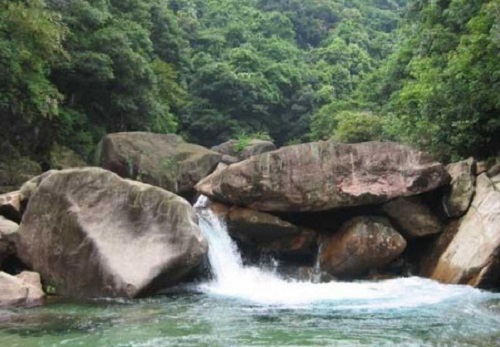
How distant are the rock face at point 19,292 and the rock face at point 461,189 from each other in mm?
10631

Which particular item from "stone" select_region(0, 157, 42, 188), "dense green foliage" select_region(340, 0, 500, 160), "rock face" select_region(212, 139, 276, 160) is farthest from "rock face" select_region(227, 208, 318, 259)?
"rock face" select_region(212, 139, 276, 160)

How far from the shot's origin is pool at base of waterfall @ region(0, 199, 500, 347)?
9.27 metres

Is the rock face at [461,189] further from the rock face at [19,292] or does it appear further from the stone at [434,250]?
the rock face at [19,292]

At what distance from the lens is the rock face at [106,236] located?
13320mm

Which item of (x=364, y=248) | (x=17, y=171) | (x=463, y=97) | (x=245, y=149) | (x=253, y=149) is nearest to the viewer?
(x=364, y=248)

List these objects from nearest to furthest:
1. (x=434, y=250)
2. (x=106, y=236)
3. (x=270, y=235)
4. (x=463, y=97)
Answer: (x=106, y=236), (x=434, y=250), (x=463, y=97), (x=270, y=235)

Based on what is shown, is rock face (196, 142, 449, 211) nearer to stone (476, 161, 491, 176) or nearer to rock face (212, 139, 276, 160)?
stone (476, 161, 491, 176)

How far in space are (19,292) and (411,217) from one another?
1024 cm

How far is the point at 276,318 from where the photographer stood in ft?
36.6

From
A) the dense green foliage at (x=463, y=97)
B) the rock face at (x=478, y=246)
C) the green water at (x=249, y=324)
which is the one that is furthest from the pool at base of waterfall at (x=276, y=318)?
the dense green foliage at (x=463, y=97)

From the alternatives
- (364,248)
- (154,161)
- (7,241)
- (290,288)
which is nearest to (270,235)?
(290,288)

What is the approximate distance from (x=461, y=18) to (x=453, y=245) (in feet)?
34.7

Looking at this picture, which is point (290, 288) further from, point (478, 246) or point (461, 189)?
point (461, 189)

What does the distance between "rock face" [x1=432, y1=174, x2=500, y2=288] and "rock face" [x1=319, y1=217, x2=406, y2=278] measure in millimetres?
1311
